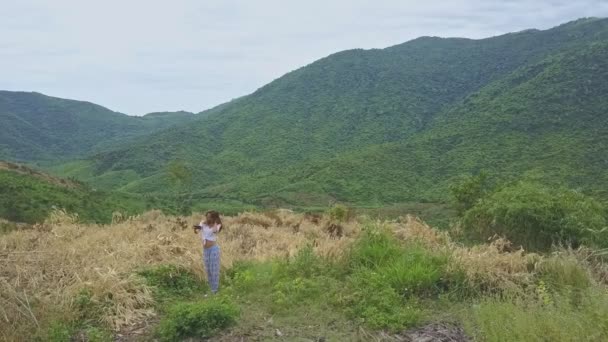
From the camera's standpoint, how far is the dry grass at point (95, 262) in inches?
285

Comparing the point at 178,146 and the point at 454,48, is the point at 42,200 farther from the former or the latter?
the point at 454,48

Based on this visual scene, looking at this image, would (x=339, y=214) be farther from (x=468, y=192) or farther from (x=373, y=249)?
(x=468, y=192)

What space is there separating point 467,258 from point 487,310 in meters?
1.73

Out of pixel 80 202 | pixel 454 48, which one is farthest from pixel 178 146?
pixel 454 48

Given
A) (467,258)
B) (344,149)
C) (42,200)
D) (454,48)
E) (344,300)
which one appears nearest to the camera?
(344,300)

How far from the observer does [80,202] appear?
44625mm

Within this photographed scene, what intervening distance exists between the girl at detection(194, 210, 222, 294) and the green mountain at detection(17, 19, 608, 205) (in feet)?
166

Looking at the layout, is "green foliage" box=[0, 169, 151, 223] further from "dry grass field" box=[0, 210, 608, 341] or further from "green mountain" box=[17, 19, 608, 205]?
"dry grass field" box=[0, 210, 608, 341]

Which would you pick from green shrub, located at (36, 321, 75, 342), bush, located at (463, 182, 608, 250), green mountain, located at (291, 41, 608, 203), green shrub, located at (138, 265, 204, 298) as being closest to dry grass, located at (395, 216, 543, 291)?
green shrub, located at (138, 265, 204, 298)

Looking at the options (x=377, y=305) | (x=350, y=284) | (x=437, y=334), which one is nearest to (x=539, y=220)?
(x=350, y=284)

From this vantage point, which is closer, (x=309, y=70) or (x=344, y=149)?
(x=344, y=149)

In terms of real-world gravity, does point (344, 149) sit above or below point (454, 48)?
below

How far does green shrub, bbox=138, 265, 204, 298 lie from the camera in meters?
8.41

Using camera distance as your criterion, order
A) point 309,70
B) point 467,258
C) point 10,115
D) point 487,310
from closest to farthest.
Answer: point 487,310
point 467,258
point 309,70
point 10,115
